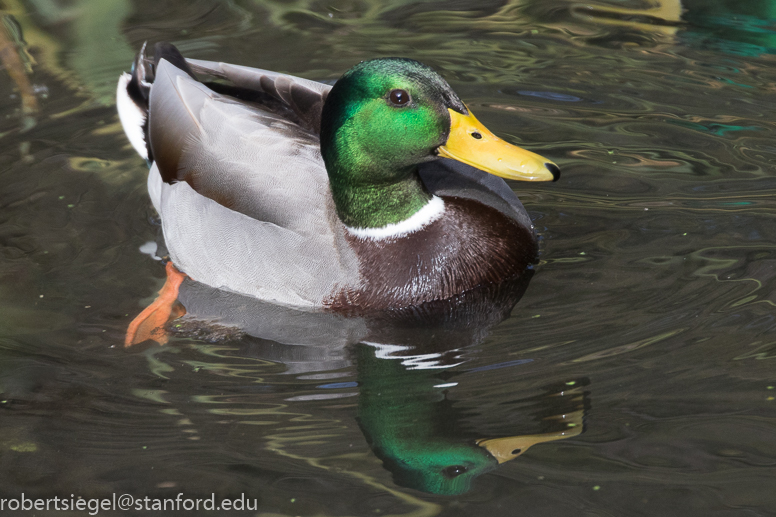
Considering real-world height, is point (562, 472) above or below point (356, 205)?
below

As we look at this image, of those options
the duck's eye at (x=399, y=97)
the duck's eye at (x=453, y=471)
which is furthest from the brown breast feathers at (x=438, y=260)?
the duck's eye at (x=453, y=471)

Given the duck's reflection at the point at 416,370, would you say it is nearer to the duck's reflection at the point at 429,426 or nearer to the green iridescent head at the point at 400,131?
the duck's reflection at the point at 429,426

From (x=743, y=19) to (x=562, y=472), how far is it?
5040mm

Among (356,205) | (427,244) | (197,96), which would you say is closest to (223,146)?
(197,96)

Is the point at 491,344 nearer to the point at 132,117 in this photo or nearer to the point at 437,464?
the point at 437,464

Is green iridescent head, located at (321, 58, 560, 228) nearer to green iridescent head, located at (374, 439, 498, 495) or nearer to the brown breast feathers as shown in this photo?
the brown breast feathers

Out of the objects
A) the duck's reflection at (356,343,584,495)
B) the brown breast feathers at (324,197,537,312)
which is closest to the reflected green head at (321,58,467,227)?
the brown breast feathers at (324,197,537,312)

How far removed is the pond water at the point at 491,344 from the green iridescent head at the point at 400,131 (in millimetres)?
740

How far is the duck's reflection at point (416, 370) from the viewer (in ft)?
11.8

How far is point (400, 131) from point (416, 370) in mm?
1072

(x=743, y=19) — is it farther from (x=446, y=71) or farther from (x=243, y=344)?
(x=243, y=344)

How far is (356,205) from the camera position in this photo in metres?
4.55

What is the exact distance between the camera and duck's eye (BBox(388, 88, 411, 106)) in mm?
4156

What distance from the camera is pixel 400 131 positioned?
4.22m
